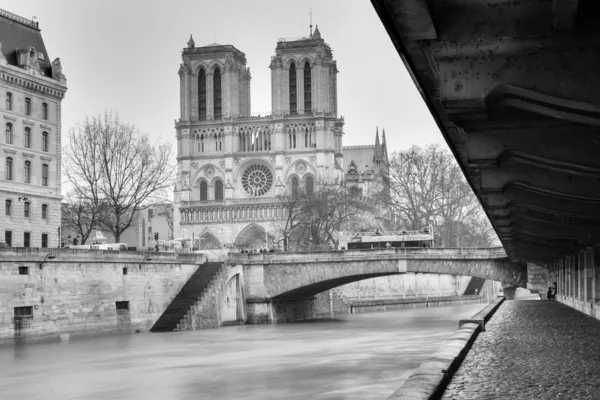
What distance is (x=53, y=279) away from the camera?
4159cm

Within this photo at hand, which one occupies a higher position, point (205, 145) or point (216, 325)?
point (205, 145)

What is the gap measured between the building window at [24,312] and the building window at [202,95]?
7454cm

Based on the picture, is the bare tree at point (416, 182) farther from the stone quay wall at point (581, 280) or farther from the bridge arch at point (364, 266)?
the stone quay wall at point (581, 280)

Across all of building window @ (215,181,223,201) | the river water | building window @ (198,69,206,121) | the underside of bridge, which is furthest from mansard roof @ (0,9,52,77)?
building window @ (198,69,206,121)

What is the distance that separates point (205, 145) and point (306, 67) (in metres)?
14.0

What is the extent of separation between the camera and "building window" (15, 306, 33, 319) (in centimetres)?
3912

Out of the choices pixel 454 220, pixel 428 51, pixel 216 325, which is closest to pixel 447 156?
pixel 454 220

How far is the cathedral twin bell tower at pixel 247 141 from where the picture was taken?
107 m

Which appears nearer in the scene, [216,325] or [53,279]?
[53,279]

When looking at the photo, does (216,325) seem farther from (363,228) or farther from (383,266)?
(363,228)

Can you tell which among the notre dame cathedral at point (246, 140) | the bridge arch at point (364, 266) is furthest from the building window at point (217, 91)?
the bridge arch at point (364, 266)

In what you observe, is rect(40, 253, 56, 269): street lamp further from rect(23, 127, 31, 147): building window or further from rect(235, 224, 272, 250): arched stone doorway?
rect(235, 224, 272, 250): arched stone doorway

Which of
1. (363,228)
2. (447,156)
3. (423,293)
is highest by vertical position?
(447,156)

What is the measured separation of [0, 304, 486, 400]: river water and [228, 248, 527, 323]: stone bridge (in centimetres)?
681
